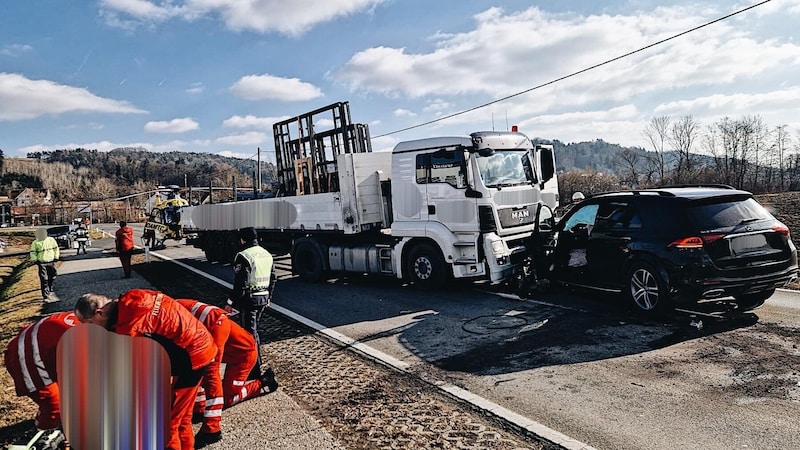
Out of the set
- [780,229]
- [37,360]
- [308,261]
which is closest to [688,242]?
[780,229]

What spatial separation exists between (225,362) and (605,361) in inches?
151

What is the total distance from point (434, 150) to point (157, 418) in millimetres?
7052

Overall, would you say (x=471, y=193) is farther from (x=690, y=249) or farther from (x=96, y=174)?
(x=96, y=174)

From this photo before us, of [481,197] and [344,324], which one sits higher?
[481,197]

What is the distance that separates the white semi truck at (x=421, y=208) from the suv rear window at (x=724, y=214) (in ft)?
9.93

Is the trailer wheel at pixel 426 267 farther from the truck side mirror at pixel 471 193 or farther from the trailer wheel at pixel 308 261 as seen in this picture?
the trailer wheel at pixel 308 261

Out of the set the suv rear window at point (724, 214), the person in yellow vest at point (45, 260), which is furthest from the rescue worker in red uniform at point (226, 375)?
the person in yellow vest at point (45, 260)

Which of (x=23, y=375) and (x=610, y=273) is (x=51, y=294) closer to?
(x=23, y=375)

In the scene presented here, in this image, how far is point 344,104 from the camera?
12586mm

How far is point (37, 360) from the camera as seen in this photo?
3.76m

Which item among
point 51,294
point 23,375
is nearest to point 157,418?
point 23,375

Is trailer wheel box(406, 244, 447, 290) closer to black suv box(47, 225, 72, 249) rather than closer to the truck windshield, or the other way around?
the truck windshield

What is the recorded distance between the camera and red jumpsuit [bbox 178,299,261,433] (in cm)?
421

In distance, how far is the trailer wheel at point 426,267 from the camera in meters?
9.66
